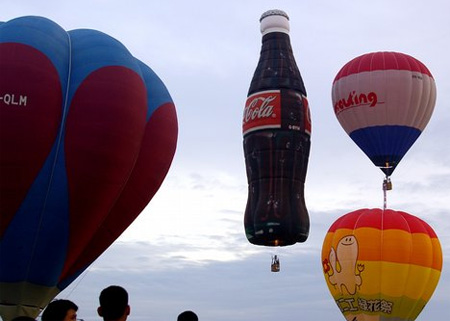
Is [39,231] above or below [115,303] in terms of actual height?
above

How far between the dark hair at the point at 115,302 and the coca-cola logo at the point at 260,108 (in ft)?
55.6

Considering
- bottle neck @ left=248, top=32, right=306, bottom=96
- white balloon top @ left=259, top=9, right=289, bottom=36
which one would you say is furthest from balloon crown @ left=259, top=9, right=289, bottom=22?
bottle neck @ left=248, top=32, right=306, bottom=96

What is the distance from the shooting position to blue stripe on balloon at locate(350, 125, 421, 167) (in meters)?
21.5

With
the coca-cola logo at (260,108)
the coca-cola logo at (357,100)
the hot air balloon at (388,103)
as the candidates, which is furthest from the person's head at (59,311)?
the coca-cola logo at (357,100)

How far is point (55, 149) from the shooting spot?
12.7 m

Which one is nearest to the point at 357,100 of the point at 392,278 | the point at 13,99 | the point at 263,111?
the point at 263,111

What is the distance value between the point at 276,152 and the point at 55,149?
31.7 feet

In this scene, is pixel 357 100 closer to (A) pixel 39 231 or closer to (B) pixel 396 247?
(B) pixel 396 247

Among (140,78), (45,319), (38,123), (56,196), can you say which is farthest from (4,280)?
(45,319)

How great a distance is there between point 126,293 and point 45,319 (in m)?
0.56

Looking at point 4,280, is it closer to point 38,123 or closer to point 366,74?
point 38,123

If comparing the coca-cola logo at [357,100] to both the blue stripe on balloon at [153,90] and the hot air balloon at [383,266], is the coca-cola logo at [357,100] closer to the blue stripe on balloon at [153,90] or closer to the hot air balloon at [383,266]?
the hot air balloon at [383,266]

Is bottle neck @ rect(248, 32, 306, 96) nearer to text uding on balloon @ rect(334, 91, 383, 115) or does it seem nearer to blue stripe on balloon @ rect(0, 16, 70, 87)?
text uding on balloon @ rect(334, 91, 383, 115)

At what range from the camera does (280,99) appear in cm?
2169
